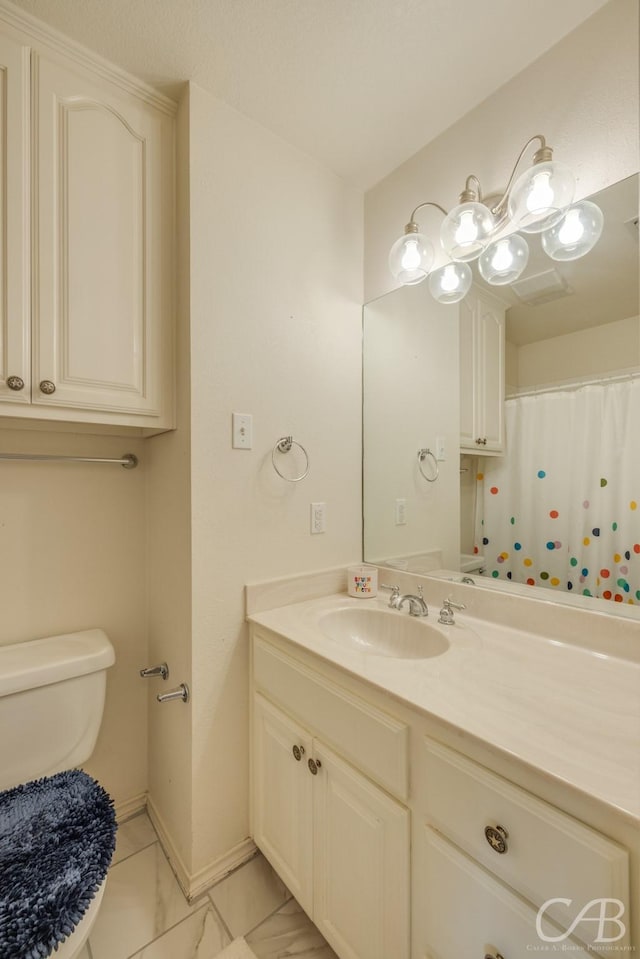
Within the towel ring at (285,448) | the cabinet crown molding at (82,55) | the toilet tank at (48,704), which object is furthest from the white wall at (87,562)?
the cabinet crown molding at (82,55)

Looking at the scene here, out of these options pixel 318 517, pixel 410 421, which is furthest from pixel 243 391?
pixel 410 421

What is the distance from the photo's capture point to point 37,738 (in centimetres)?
108

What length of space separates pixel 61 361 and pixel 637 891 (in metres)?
1.46

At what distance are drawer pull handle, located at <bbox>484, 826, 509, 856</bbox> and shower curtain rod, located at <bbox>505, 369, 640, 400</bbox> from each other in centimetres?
99

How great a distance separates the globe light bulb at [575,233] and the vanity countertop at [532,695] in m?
1.02

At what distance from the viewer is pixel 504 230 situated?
1166 millimetres

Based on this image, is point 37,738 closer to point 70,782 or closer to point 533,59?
point 70,782

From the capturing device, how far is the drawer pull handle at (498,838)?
2.01 ft

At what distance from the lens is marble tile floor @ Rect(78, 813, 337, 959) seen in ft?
3.34

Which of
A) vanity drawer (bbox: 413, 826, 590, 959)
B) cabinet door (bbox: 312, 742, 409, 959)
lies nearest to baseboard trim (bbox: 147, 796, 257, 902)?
cabinet door (bbox: 312, 742, 409, 959)

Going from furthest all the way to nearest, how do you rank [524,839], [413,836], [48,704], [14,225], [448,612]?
[448,612] → [48,704] → [14,225] → [413,836] → [524,839]

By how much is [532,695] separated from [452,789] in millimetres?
228

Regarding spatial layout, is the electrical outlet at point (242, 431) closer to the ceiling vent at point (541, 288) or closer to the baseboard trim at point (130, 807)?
the ceiling vent at point (541, 288)

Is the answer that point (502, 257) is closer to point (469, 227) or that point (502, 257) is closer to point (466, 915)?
point (469, 227)
